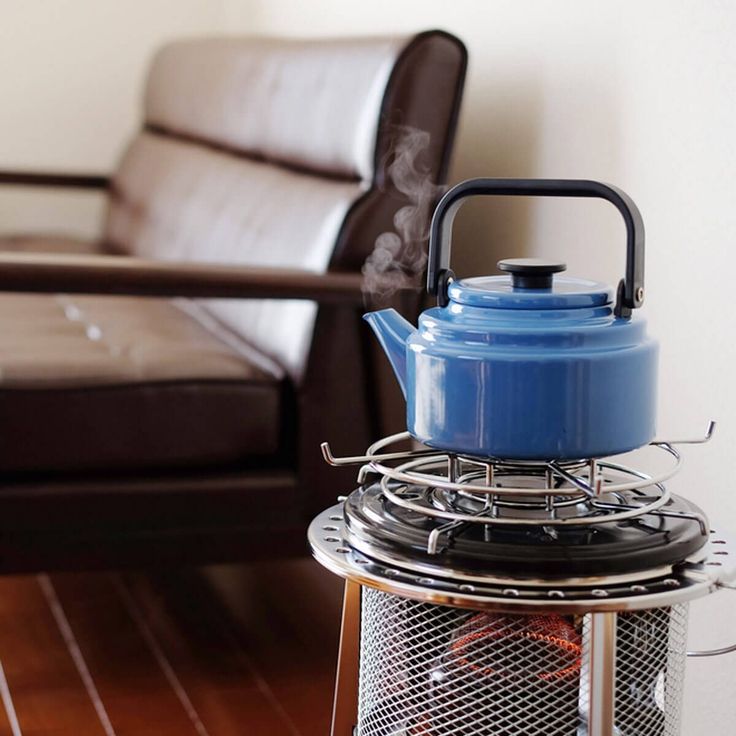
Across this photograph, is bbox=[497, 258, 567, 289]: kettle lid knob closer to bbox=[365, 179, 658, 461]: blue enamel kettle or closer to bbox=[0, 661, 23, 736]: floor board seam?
bbox=[365, 179, 658, 461]: blue enamel kettle

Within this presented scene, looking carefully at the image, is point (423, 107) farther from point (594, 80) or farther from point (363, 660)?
point (363, 660)

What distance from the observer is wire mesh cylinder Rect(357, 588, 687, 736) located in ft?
3.15

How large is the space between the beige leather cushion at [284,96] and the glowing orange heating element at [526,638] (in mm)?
1119

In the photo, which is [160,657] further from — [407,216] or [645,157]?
[645,157]

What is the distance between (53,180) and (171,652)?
5.30 feet

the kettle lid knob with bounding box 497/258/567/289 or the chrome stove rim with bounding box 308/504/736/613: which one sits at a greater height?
the kettle lid knob with bounding box 497/258/567/289

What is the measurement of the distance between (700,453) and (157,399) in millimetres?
787

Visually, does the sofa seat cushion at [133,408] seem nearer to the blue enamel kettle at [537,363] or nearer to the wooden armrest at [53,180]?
the blue enamel kettle at [537,363]

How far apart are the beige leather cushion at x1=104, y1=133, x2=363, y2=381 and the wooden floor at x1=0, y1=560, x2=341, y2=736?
0.48m

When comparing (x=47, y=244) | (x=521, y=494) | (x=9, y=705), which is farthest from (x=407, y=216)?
(x=47, y=244)

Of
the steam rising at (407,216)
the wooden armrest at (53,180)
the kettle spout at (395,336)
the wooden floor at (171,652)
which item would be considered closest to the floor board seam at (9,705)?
the wooden floor at (171,652)

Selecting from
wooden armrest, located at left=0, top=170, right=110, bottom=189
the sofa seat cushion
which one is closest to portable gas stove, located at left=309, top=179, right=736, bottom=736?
the sofa seat cushion

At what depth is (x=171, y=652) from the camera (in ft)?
6.63

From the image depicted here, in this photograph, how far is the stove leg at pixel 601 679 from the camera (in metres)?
0.90
